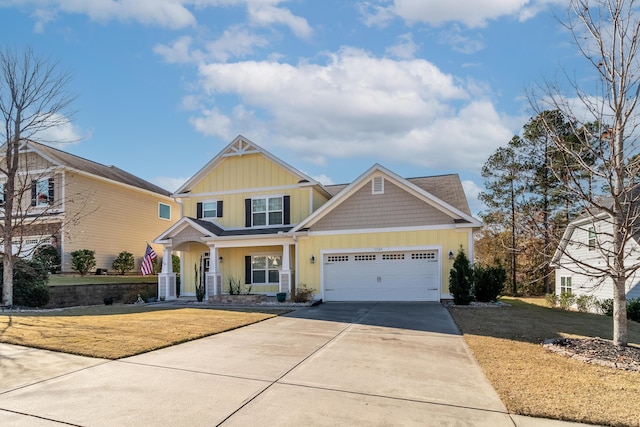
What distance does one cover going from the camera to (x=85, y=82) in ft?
53.4

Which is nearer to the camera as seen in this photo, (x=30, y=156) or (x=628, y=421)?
(x=628, y=421)

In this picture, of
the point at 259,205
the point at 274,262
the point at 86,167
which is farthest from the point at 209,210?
the point at 86,167

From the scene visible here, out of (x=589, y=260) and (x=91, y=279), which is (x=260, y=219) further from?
(x=589, y=260)

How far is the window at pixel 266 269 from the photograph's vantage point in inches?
776

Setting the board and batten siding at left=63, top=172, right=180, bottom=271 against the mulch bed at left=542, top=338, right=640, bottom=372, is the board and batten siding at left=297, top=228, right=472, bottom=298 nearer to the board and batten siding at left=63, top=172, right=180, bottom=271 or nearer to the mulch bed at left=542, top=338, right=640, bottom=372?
the mulch bed at left=542, top=338, right=640, bottom=372

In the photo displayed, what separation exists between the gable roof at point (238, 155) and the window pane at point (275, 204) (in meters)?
1.52

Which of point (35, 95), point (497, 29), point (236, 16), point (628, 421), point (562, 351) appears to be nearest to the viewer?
point (628, 421)

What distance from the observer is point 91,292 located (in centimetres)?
1903

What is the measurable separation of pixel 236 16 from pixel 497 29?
24.8ft

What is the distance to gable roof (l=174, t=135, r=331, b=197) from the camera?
19969 mm

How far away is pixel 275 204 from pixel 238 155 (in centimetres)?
326

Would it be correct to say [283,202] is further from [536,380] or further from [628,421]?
[628,421]

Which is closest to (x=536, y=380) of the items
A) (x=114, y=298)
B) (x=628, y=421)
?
(x=628, y=421)

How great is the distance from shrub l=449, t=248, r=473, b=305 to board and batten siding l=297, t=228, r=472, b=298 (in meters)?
0.81
